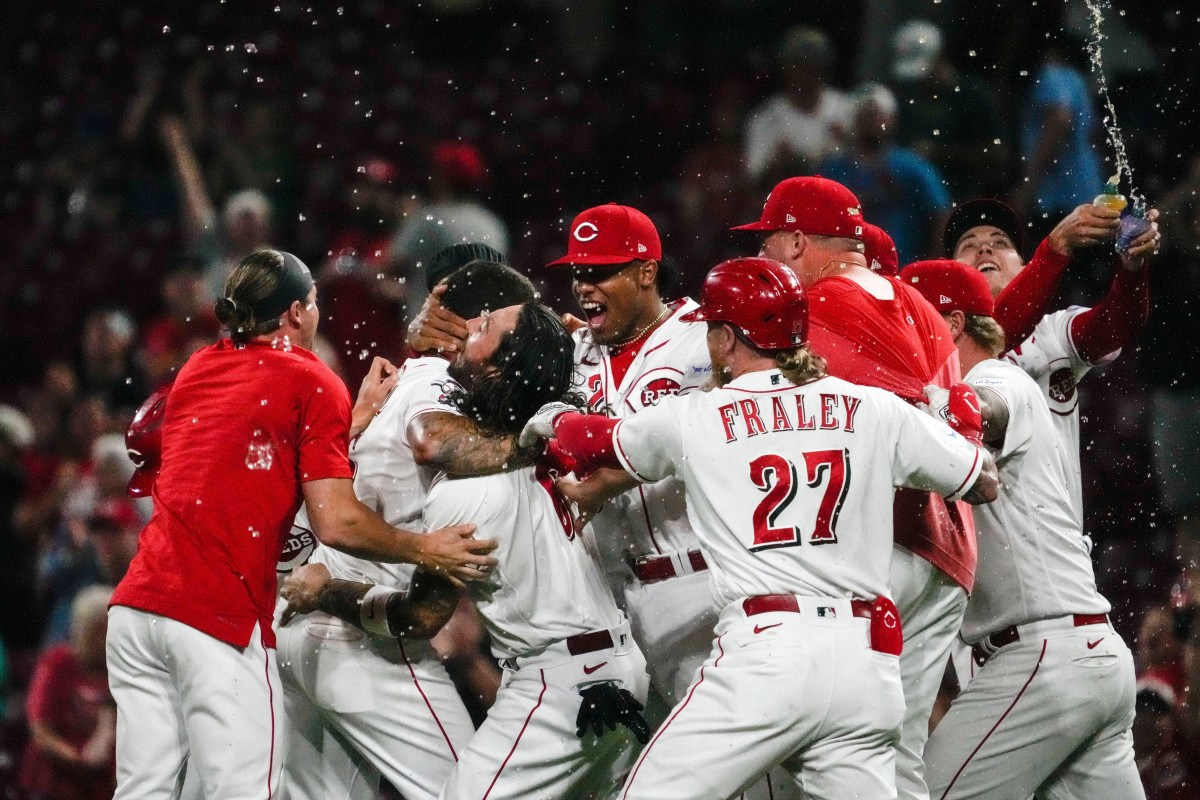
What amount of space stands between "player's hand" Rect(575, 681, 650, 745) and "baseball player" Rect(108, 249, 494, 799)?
525 millimetres

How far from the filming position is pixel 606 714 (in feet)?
14.9

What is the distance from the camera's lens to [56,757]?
7445 mm

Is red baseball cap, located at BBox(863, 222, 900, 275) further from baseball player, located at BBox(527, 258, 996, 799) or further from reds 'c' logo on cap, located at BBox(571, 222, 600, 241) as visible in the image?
baseball player, located at BBox(527, 258, 996, 799)

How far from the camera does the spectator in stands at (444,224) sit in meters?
9.57

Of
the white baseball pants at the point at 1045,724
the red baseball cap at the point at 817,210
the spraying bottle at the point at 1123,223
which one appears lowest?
the white baseball pants at the point at 1045,724

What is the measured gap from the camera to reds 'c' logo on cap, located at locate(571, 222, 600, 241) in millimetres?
5527

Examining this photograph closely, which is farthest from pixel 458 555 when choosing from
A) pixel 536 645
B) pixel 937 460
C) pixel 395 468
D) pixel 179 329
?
pixel 179 329

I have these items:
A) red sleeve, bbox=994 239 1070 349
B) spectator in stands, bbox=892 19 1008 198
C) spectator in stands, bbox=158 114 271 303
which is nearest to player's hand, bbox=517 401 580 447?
red sleeve, bbox=994 239 1070 349

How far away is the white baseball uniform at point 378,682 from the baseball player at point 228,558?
268 mm

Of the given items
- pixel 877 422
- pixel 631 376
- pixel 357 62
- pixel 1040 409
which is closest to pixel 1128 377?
pixel 1040 409

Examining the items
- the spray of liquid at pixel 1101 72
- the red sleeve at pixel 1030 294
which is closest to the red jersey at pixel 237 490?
the red sleeve at pixel 1030 294

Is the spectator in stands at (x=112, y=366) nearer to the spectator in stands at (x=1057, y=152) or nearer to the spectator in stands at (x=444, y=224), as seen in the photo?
the spectator in stands at (x=444, y=224)

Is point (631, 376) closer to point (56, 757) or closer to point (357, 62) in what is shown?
point (56, 757)

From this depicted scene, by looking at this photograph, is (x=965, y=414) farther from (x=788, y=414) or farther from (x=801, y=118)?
(x=801, y=118)
